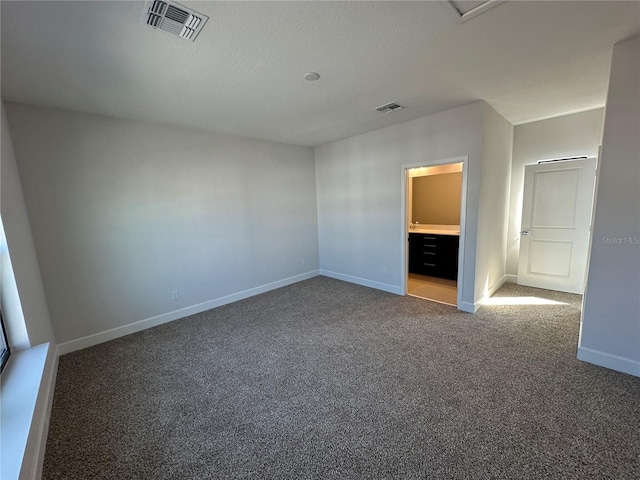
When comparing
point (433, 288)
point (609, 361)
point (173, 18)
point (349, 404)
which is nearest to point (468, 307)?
point (433, 288)

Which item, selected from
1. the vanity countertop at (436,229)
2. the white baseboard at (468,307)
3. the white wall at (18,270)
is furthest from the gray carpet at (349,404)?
the vanity countertop at (436,229)

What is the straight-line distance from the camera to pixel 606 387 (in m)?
2.02

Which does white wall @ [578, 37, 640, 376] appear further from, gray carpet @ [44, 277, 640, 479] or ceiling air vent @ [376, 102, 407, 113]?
ceiling air vent @ [376, 102, 407, 113]

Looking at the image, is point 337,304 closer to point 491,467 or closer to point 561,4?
point 491,467

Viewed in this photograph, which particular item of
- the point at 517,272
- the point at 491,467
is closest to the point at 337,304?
the point at 491,467

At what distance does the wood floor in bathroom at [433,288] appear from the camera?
13.1 feet

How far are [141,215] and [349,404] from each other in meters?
3.23

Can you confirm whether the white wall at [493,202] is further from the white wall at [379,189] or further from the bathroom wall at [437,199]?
the bathroom wall at [437,199]

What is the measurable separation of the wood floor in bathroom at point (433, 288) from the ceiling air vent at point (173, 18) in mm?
4084

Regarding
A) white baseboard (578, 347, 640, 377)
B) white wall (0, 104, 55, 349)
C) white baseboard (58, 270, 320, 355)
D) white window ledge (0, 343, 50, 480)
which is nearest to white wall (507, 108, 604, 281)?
white baseboard (578, 347, 640, 377)

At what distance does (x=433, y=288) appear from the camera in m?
4.47

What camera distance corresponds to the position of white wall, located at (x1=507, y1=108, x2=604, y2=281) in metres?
3.71

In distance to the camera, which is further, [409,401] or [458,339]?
[458,339]

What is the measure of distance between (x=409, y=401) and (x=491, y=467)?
0.59m
